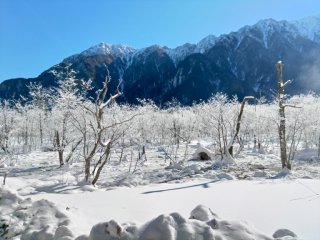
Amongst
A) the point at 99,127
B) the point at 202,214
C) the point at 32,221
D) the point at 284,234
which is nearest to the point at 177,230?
the point at 202,214

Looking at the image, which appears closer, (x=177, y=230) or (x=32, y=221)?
(x=177, y=230)

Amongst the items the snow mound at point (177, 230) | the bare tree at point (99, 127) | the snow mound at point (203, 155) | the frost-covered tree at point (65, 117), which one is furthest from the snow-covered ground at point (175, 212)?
the snow mound at point (203, 155)

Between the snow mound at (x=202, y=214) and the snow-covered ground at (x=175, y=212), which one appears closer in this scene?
the snow-covered ground at (x=175, y=212)

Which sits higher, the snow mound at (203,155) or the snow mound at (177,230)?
the snow mound at (177,230)

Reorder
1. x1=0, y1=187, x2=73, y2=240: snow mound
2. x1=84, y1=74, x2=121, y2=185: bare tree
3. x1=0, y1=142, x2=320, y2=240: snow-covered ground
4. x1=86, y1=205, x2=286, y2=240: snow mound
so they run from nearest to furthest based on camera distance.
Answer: x1=86, y1=205, x2=286, y2=240: snow mound, x1=0, y1=142, x2=320, y2=240: snow-covered ground, x1=0, y1=187, x2=73, y2=240: snow mound, x1=84, y1=74, x2=121, y2=185: bare tree

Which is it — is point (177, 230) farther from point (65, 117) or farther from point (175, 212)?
point (65, 117)

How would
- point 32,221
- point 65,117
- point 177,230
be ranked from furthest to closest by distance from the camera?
point 65,117 < point 32,221 < point 177,230

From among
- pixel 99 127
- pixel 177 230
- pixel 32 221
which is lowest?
pixel 32 221

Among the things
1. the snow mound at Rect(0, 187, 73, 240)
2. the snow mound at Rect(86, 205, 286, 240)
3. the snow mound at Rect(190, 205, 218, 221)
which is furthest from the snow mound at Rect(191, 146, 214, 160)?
the snow mound at Rect(86, 205, 286, 240)

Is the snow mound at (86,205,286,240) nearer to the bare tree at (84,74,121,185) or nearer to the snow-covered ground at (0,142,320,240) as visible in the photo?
the snow-covered ground at (0,142,320,240)

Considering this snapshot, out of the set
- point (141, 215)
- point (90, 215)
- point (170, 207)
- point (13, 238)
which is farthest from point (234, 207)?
point (13, 238)

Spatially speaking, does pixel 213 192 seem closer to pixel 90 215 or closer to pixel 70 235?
pixel 90 215

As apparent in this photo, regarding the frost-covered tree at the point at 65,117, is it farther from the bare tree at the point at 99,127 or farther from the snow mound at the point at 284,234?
the snow mound at the point at 284,234

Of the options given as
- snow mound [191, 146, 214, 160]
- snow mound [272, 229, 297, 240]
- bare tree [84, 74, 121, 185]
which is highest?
bare tree [84, 74, 121, 185]
